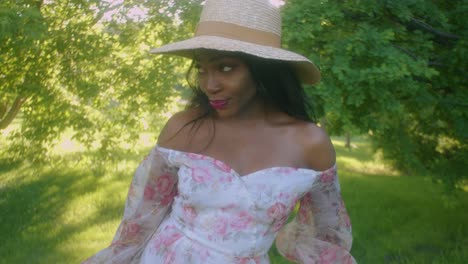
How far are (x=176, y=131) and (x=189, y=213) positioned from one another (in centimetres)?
27

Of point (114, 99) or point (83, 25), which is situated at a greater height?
point (83, 25)

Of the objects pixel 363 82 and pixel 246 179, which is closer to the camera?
pixel 246 179

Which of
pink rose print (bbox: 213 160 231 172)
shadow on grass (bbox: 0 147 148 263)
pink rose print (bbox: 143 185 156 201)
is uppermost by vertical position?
pink rose print (bbox: 213 160 231 172)

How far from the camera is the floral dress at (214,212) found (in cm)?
150

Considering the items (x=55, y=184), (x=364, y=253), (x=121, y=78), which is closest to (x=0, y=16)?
(x=121, y=78)

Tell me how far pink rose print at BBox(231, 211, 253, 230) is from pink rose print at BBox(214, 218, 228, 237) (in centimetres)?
2

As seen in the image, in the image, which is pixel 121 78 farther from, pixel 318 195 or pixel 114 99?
pixel 318 195

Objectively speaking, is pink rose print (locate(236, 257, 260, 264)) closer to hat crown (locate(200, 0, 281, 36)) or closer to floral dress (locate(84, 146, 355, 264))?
floral dress (locate(84, 146, 355, 264))

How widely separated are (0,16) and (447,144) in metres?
4.64

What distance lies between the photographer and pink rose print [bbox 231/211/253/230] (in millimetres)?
1494

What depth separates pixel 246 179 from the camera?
1.51m

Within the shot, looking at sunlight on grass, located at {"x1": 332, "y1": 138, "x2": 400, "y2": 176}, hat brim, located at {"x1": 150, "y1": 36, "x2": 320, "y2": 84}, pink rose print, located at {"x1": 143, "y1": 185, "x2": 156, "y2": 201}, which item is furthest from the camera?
sunlight on grass, located at {"x1": 332, "y1": 138, "x2": 400, "y2": 176}

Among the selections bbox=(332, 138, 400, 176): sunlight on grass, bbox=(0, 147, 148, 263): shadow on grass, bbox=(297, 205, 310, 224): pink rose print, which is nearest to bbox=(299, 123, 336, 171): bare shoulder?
bbox=(297, 205, 310, 224): pink rose print

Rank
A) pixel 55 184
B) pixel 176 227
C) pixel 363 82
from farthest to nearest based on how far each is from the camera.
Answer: pixel 55 184
pixel 363 82
pixel 176 227
